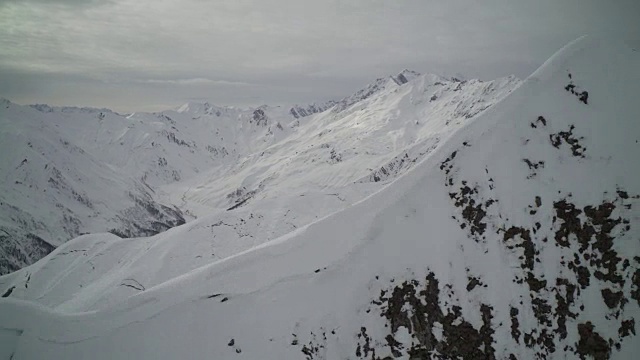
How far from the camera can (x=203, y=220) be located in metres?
85.3

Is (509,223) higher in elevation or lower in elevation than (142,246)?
higher

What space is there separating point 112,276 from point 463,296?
213 feet

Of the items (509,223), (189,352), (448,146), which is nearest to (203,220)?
(189,352)

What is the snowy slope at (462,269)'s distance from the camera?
28.8 meters

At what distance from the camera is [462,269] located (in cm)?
3105

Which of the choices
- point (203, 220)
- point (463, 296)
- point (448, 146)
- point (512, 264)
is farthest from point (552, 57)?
point (203, 220)

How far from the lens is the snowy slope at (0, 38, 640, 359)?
1133 inches

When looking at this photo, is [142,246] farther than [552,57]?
Yes

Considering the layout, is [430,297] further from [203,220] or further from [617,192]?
[203,220]

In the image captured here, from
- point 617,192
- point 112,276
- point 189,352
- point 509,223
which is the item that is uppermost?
point 617,192

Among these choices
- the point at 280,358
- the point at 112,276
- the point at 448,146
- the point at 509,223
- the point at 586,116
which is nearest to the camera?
the point at 280,358

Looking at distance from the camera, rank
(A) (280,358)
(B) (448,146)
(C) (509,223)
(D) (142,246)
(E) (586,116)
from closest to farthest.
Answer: (A) (280,358) → (C) (509,223) → (E) (586,116) → (B) (448,146) → (D) (142,246)

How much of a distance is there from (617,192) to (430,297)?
59.9ft

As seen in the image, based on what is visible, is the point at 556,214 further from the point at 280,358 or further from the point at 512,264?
the point at 280,358
